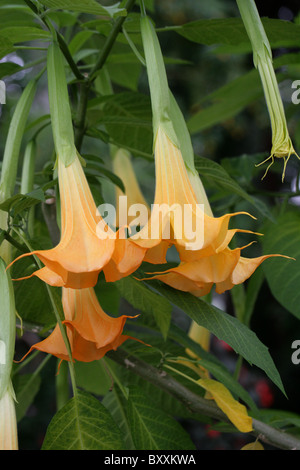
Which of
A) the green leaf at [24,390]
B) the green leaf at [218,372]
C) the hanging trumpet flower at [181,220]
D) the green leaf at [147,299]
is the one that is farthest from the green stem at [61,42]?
the green leaf at [24,390]

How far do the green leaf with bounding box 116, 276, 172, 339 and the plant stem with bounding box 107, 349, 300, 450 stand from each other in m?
0.05

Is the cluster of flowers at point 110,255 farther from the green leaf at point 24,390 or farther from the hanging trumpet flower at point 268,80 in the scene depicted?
the green leaf at point 24,390

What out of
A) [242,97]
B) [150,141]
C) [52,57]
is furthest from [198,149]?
[52,57]

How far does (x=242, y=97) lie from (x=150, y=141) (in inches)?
11.4

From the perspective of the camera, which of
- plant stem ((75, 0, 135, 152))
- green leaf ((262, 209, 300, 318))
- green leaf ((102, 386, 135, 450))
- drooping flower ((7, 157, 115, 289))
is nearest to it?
drooping flower ((7, 157, 115, 289))

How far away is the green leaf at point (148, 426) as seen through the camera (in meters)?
0.63

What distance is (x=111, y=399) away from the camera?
83cm

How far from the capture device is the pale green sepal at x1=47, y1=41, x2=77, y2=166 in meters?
0.49

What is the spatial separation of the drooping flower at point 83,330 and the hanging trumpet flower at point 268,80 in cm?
20

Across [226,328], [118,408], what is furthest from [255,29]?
[118,408]

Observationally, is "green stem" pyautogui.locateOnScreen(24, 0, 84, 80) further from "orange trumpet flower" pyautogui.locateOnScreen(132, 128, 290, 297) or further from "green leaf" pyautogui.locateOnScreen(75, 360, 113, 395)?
"green leaf" pyautogui.locateOnScreen(75, 360, 113, 395)

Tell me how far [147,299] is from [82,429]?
0.16 metres

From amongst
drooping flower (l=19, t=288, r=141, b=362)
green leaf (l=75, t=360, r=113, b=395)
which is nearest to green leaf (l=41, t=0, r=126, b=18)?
drooping flower (l=19, t=288, r=141, b=362)
